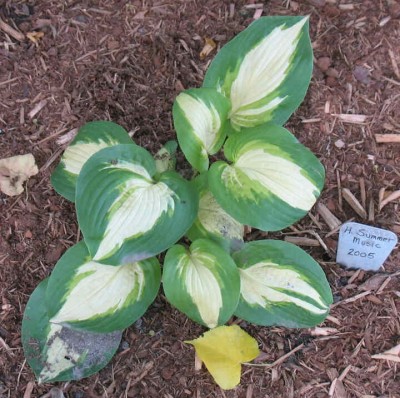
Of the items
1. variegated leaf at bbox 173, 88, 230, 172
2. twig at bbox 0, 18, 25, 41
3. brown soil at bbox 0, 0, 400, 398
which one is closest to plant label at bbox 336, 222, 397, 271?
brown soil at bbox 0, 0, 400, 398

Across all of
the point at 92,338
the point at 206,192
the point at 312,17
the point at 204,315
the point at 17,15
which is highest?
the point at 17,15

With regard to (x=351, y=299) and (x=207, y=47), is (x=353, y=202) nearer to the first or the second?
(x=351, y=299)

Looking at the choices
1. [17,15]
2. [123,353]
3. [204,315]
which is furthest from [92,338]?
[17,15]

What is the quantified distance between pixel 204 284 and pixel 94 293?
28cm

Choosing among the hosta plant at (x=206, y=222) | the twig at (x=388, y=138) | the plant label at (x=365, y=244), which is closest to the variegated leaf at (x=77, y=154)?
the hosta plant at (x=206, y=222)

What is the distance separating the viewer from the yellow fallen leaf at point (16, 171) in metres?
1.61

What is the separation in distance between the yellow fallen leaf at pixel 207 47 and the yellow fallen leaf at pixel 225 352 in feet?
2.79

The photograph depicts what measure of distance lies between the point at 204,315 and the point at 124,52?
89 centimetres

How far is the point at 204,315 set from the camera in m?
1.28

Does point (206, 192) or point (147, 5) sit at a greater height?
point (147, 5)

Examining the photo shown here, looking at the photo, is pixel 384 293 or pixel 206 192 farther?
pixel 384 293

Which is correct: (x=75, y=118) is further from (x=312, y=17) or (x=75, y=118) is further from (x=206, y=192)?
(x=312, y=17)

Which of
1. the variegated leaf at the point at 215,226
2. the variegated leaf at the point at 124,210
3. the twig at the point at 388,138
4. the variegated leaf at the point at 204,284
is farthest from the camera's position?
the twig at the point at 388,138

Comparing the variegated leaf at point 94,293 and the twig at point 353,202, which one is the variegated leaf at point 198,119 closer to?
the variegated leaf at point 94,293
